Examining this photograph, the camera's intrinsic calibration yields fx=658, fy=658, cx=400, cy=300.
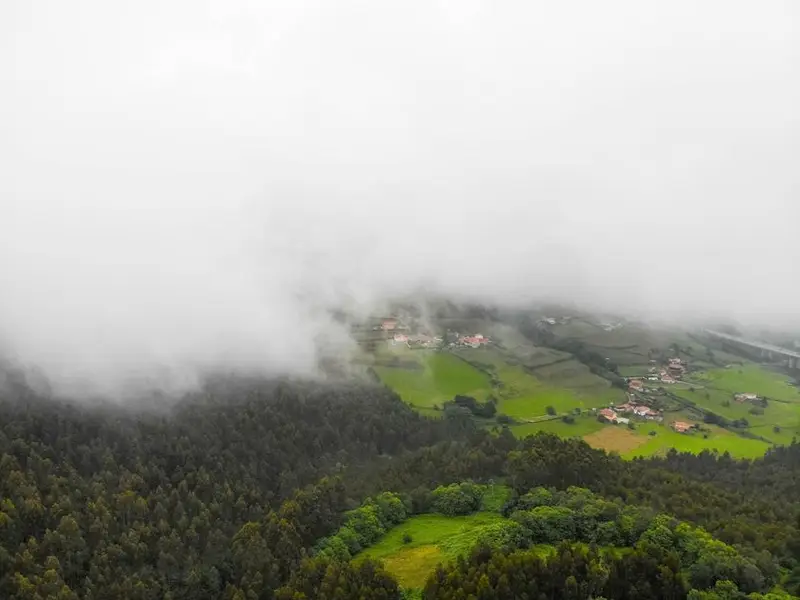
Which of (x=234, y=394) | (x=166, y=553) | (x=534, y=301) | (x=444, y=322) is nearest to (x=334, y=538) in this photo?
(x=166, y=553)

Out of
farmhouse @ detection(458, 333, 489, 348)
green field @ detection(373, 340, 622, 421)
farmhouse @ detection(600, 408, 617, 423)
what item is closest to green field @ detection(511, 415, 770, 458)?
farmhouse @ detection(600, 408, 617, 423)

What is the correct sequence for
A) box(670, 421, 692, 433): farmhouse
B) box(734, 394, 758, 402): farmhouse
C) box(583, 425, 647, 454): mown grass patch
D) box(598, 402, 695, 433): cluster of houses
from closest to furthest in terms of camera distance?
box(583, 425, 647, 454): mown grass patch
box(670, 421, 692, 433): farmhouse
box(598, 402, 695, 433): cluster of houses
box(734, 394, 758, 402): farmhouse

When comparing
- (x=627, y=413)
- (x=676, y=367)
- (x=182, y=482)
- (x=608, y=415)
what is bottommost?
(x=182, y=482)

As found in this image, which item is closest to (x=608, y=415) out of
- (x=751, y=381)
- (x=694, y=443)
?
(x=694, y=443)

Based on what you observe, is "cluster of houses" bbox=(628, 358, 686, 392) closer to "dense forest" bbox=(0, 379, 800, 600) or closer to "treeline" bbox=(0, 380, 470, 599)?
"dense forest" bbox=(0, 379, 800, 600)

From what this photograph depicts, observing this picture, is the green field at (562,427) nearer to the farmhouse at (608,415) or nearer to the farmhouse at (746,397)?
the farmhouse at (608,415)

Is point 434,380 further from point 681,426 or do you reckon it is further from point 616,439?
point 681,426
